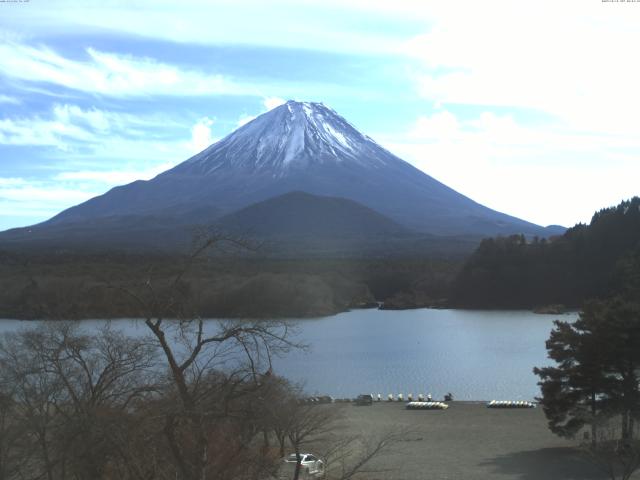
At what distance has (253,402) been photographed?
3.92 m

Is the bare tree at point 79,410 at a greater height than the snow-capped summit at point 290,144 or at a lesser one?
lesser

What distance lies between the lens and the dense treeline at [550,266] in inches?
1710

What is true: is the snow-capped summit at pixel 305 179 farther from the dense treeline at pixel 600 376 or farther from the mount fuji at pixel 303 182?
the dense treeline at pixel 600 376

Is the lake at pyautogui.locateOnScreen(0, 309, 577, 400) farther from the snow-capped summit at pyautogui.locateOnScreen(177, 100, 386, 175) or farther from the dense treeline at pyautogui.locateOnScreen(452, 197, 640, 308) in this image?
the snow-capped summit at pyautogui.locateOnScreen(177, 100, 386, 175)

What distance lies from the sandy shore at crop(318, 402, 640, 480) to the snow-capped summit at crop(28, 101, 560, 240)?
205 feet

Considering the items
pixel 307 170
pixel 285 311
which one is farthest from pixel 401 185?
pixel 285 311

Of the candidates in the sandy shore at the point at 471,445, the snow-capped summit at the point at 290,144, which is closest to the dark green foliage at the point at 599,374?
the sandy shore at the point at 471,445

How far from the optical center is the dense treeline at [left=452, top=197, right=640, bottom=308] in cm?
4344

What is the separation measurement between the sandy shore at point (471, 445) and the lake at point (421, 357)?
250cm

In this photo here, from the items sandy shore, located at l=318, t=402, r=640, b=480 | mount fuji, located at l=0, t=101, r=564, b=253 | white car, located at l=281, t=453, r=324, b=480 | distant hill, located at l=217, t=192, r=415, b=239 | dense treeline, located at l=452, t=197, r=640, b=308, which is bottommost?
sandy shore, located at l=318, t=402, r=640, b=480

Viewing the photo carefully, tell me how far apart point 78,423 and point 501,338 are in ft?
80.4

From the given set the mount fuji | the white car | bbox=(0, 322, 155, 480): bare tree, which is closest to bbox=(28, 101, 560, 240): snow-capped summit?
the mount fuji

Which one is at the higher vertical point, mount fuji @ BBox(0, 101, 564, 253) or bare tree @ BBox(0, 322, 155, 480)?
mount fuji @ BBox(0, 101, 564, 253)

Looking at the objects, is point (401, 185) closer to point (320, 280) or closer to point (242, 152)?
point (242, 152)
